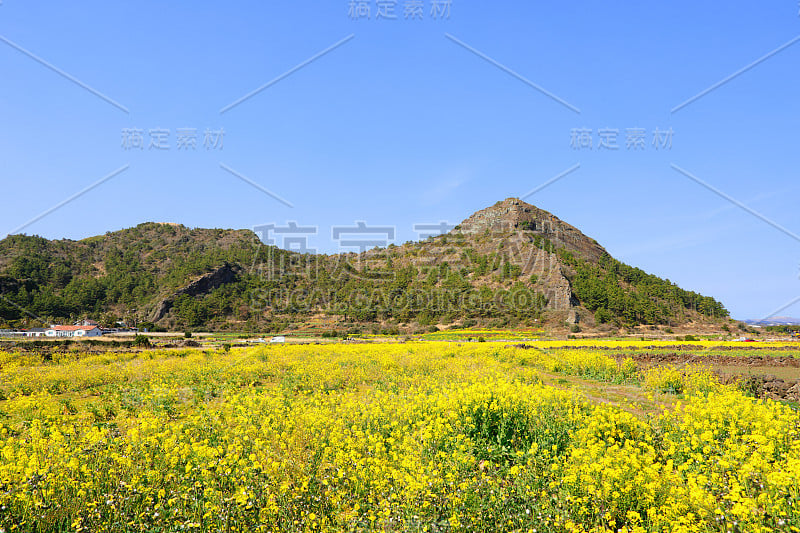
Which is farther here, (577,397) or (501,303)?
(501,303)

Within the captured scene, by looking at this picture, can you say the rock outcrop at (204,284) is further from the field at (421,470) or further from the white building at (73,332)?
the field at (421,470)

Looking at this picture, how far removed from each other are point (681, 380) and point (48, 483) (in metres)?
16.1

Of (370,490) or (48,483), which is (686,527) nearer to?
(370,490)

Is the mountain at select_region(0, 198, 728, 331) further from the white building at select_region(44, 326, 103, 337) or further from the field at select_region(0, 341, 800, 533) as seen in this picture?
the field at select_region(0, 341, 800, 533)

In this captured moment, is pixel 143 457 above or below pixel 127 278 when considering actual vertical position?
below

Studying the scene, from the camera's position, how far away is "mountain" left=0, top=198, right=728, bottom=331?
9056 centimetres

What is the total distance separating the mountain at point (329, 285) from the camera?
90.6 meters

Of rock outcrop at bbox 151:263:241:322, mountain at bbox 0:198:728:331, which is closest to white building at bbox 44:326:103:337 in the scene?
mountain at bbox 0:198:728:331

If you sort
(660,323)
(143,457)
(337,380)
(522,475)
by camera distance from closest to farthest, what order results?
(522,475)
(143,457)
(337,380)
(660,323)

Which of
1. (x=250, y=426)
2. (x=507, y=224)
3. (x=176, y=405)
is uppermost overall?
(x=507, y=224)

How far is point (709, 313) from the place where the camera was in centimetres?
10494

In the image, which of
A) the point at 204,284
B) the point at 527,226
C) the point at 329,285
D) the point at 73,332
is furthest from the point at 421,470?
the point at 527,226

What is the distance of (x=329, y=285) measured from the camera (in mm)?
119188

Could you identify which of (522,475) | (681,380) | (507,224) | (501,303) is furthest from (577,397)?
(507,224)
